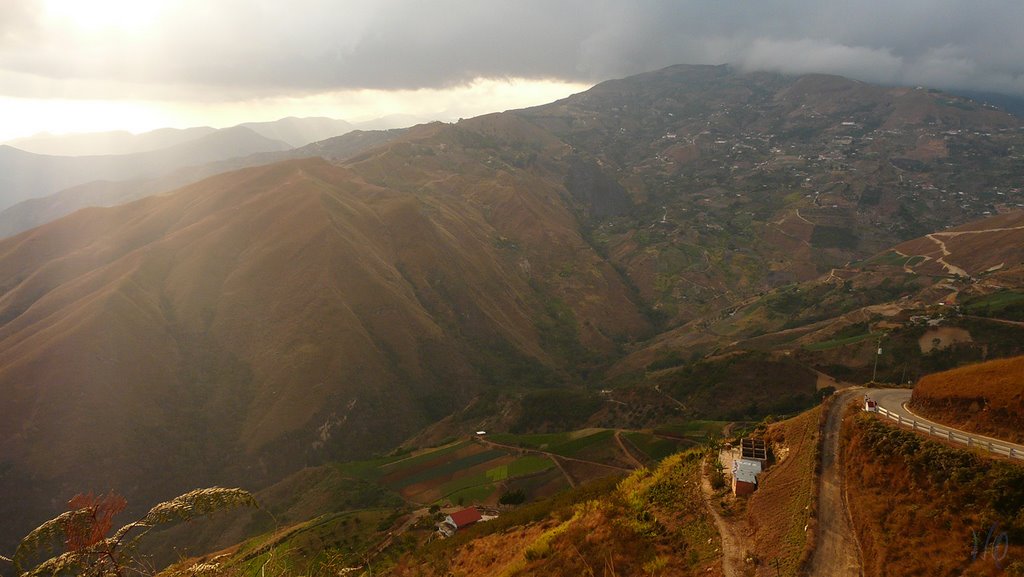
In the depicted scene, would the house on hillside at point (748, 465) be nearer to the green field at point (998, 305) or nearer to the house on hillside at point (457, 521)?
the house on hillside at point (457, 521)

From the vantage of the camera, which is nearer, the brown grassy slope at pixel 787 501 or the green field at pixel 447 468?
the brown grassy slope at pixel 787 501

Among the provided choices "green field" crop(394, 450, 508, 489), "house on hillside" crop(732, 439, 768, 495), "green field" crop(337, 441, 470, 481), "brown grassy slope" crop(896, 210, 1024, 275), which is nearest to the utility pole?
"green field" crop(394, 450, 508, 489)

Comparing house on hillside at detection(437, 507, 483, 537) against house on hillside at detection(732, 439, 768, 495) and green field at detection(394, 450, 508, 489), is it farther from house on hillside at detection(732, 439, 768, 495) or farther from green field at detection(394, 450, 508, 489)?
house on hillside at detection(732, 439, 768, 495)

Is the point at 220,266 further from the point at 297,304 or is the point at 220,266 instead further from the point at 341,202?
the point at 341,202

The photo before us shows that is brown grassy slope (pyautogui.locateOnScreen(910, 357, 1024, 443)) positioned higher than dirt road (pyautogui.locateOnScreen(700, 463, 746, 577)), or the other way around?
brown grassy slope (pyautogui.locateOnScreen(910, 357, 1024, 443))

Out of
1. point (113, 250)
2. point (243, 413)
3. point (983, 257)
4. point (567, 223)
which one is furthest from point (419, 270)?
point (983, 257)

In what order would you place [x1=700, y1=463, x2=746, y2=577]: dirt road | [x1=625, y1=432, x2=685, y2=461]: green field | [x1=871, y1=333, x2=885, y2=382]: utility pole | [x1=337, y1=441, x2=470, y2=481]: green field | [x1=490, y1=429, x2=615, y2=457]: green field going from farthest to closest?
1. [x1=871, y1=333, x2=885, y2=382]: utility pole
2. [x1=337, y1=441, x2=470, y2=481]: green field
3. [x1=490, y1=429, x2=615, y2=457]: green field
4. [x1=625, y1=432, x2=685, y2=461]: green field
5. [x1=700, y1=463, x2=746, y2=577]: dirt road

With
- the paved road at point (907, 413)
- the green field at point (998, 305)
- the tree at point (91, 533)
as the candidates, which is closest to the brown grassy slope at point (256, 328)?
the green field at point (998, 305)
